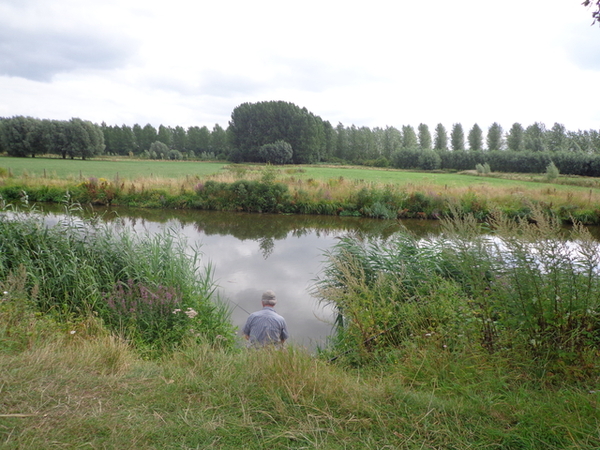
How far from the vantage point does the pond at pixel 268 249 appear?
26.7 feet

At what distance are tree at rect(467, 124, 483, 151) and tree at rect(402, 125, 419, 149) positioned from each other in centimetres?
1174

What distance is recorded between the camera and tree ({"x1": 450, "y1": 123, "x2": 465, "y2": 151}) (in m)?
91.6

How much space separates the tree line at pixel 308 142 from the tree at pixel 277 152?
173 mm

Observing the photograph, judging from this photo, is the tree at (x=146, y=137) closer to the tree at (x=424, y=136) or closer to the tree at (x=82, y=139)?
the tree at (x=82, y=139)

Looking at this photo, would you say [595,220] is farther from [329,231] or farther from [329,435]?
[329,435]

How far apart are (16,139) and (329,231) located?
63.3 meters

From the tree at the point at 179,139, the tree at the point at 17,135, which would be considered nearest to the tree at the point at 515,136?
the tree at the point at 179,139

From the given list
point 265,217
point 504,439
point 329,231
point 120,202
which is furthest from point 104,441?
point 120,202

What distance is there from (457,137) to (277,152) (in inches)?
1813

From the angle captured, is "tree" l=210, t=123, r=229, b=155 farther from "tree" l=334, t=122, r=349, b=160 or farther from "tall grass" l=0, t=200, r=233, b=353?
"tall grass" l=0, t=200, r=233, b=353

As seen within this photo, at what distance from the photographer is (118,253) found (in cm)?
739

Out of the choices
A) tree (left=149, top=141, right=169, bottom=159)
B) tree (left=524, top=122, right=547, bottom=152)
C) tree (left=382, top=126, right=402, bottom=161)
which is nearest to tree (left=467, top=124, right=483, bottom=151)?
tree (left=524, top=122, right=547, bottom=152)

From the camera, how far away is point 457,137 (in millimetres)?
91938

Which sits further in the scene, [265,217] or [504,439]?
[265,217]
